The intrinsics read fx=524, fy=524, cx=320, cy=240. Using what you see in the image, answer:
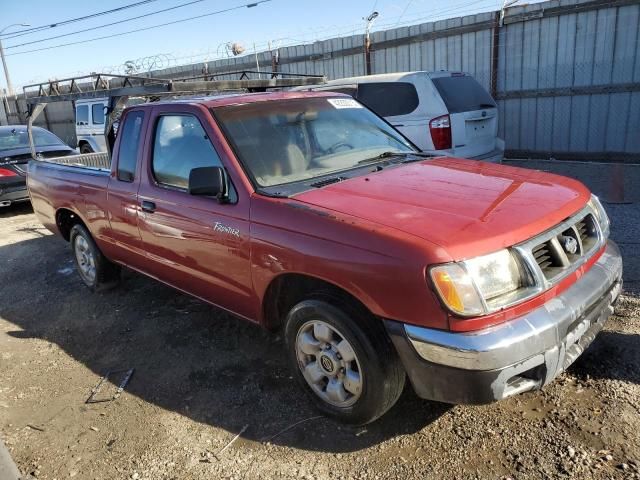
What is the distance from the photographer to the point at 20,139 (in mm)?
10312

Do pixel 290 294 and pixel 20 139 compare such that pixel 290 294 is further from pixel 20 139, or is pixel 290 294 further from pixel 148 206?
pixel 20 139

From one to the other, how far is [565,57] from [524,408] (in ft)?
29.1

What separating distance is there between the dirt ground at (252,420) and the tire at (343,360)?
0.58 feet

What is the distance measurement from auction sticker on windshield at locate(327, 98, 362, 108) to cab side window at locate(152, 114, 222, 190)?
3.68ft

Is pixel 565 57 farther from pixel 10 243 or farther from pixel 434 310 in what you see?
pixel 10 243

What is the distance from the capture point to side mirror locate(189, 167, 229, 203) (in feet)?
10.3

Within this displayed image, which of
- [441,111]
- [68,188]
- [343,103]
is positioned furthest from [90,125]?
[343,103]

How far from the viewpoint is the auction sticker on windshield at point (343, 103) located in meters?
4.12

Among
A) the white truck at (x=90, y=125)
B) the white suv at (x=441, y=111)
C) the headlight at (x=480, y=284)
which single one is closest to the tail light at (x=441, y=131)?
the white suv at (x=441, y=111)

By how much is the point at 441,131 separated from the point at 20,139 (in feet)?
27.0

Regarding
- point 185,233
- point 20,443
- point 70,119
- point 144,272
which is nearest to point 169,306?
point 144,272

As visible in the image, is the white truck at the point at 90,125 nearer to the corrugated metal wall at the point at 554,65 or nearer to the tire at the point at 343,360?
the corrugated metal wall at the point at 554,65

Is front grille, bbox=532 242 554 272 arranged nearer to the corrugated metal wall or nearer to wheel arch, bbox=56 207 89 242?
wheel arch, bbox=56 207 89 242

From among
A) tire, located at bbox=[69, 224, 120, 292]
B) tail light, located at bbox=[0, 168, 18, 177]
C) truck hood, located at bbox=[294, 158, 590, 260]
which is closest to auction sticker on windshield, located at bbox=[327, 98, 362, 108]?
truck hood, located at bbox=[294, 158, 590, 260]
